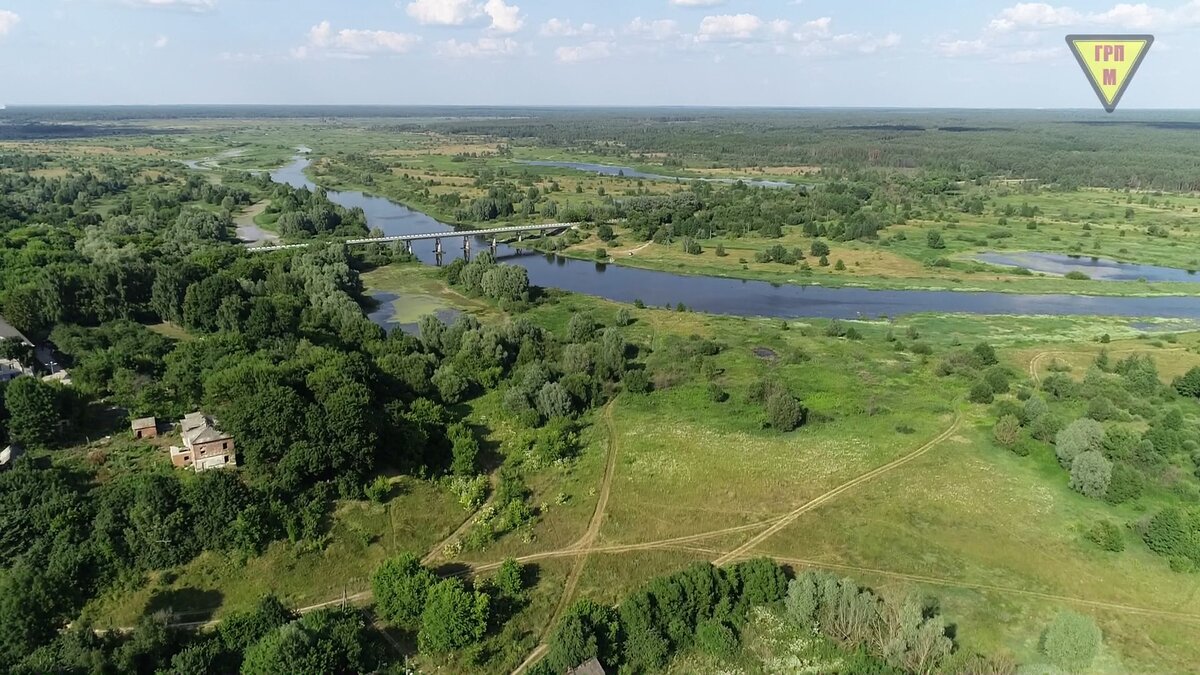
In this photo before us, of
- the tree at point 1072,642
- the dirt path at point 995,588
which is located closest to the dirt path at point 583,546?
the dirt path at point 995,588

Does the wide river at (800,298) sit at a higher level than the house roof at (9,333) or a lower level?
lower

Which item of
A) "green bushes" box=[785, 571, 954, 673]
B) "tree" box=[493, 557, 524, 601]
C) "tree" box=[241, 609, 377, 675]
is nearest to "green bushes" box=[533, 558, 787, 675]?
"green bushes" box=[785, 571, 954, 673]

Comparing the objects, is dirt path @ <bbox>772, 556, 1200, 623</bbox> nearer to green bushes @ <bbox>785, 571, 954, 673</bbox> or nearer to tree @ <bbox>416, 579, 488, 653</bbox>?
green bushes @ <bbox>785, 571, 954, 673</bbox>

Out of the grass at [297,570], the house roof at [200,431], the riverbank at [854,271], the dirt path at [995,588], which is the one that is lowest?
the dirt path at [995,588]

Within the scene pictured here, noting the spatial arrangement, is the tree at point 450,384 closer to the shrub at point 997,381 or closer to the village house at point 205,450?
the village house at point 205,450

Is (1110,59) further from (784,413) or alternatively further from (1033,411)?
(784,413)

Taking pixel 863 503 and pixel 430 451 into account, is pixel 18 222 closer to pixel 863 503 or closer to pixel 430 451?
pixel 430 451
